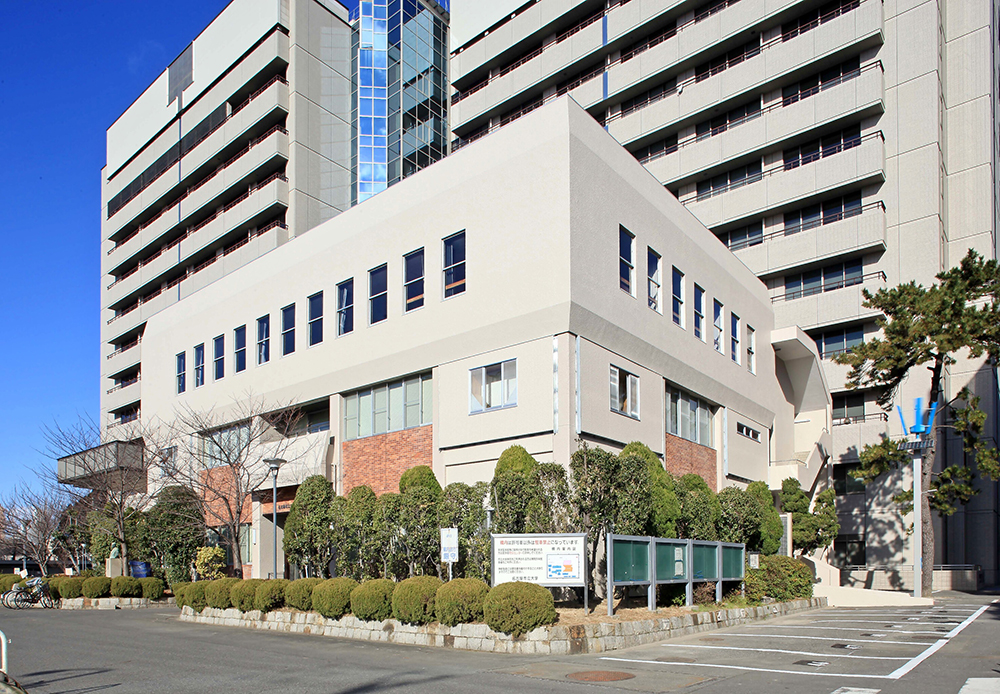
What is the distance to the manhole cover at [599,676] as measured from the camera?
1182 cm

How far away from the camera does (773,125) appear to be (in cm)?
4481

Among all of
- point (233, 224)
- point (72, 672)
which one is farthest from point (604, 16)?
point (72, 672)

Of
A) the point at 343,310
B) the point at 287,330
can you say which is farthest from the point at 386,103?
the point at 343,310

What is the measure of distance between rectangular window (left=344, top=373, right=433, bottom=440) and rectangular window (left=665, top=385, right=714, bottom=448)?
8.04 m

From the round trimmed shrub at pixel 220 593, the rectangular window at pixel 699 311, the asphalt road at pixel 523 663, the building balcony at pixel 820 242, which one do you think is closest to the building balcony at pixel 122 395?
the round trimmed shrub at pixel 220 593

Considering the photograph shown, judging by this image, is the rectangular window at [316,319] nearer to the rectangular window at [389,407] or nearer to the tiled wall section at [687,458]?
the rectangular window at [389,407]

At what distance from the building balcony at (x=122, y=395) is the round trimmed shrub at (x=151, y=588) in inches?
1351

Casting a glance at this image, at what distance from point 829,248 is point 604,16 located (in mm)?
20493

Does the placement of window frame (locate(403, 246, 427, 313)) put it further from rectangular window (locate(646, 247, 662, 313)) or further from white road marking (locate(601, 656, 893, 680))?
white road marking (locate(601, 656, 893, 680))

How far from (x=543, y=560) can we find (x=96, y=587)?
20.6 meters

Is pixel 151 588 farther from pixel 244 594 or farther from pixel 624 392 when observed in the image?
pixel 624 392

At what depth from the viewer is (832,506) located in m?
37.9

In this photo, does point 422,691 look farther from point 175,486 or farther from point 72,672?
point 175,486

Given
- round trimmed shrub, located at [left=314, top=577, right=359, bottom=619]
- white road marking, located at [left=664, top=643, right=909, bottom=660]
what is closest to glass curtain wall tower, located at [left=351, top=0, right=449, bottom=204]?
round trimmed shrub, located at [left=314, top=577, right=359, bottom=619]
